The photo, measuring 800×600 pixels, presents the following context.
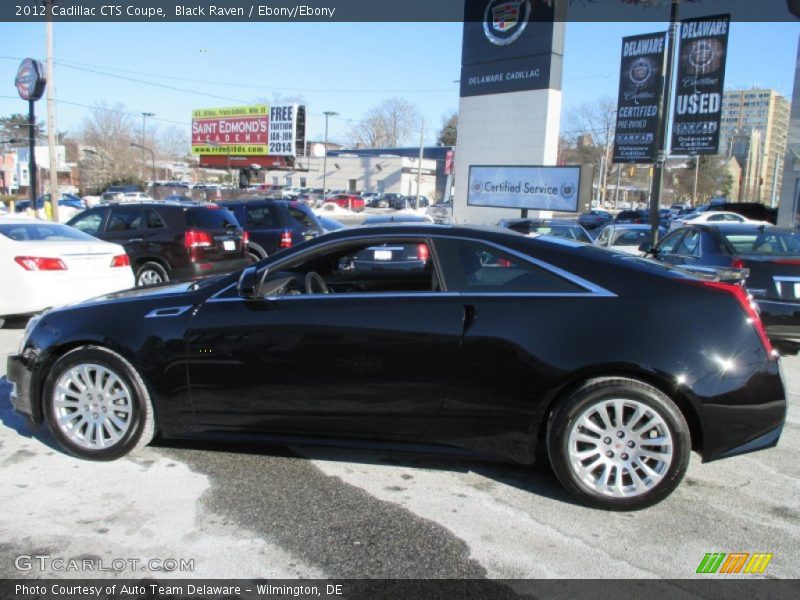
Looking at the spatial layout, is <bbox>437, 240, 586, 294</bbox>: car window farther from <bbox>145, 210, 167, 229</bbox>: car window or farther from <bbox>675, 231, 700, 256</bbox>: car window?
<bbox>145, 210, 167, 229</bbox>: car window

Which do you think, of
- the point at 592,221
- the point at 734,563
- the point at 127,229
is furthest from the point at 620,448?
the point at 592,221

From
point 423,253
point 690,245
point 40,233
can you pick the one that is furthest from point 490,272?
point 40,233

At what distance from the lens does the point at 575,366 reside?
3.48 meters

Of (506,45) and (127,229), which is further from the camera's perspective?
(506,45)

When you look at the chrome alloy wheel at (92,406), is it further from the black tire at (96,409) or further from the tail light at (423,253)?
the tail light at (423,253)

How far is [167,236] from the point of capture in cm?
1065

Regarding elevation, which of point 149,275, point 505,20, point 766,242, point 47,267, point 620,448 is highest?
point 505,20

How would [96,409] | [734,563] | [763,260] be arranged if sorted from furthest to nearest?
[763,260]
[96,409]
[734,563]

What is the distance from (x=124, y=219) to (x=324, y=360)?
851 cm

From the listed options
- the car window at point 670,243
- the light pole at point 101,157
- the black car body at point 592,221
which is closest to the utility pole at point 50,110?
the car window at point 670,243

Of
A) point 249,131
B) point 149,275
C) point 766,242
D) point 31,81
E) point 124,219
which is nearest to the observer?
point 766,242

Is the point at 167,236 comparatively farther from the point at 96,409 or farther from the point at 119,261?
the point at 96,409

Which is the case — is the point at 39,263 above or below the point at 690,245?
below

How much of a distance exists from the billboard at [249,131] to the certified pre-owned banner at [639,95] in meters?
38.8
